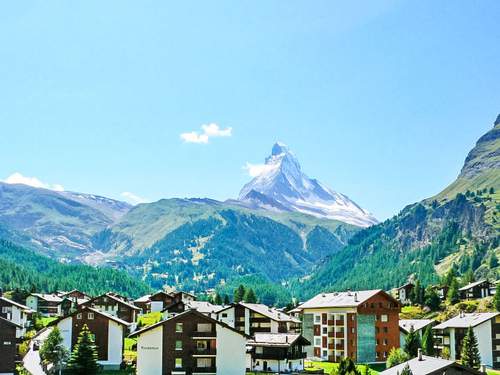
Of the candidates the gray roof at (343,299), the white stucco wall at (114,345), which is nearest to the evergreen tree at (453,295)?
the gray roof at (343,299)

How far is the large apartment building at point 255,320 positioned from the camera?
145875 millimetres

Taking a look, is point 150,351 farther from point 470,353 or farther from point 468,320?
point 468,320

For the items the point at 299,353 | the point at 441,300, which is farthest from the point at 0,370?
the point at 441,300

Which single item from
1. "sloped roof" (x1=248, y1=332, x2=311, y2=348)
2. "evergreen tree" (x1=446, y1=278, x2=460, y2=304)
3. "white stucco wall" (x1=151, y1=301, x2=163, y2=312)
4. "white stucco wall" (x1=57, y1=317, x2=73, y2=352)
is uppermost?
"evergreen tree" (x1=446, y1=278, x2=460, y2=304)

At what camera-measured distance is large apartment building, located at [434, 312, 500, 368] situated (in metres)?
121

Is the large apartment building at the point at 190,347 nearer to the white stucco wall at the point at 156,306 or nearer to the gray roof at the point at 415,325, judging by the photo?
the gray roof at the point at 415,325

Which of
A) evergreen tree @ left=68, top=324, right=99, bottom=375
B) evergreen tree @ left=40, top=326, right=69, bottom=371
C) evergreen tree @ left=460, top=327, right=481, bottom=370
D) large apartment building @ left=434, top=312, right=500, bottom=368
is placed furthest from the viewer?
large apartment building @ left=434, top=312, right=500, bottom=368

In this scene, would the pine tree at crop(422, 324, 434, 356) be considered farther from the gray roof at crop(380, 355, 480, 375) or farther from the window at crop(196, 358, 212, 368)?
the gray roof at crop(380, 355, 480, 375)

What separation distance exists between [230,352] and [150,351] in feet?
33.9

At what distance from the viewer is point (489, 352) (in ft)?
397

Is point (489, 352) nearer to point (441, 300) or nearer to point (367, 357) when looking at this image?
point (367, 357)

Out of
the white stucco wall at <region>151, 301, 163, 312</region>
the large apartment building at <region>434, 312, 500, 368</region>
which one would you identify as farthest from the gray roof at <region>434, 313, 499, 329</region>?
the white stucco wall at <region>151, 301, 163, 312</region>

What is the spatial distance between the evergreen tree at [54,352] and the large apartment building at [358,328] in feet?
165

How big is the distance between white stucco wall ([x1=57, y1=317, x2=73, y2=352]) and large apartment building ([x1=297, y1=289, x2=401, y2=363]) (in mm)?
47198
